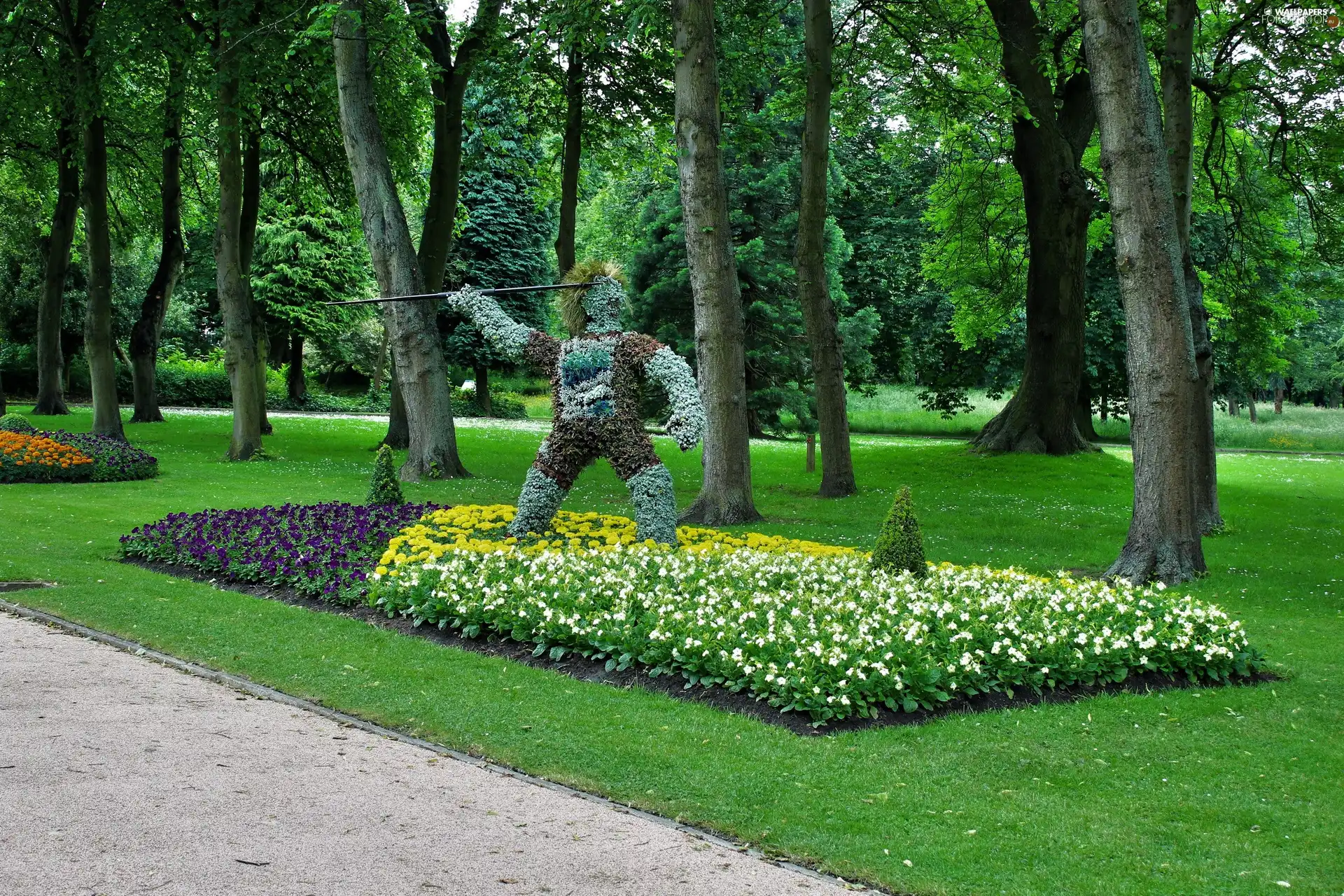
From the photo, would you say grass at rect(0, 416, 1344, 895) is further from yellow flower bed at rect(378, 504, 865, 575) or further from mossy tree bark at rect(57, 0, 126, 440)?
mossy tree bark at rect(57, 0, 126, 440)

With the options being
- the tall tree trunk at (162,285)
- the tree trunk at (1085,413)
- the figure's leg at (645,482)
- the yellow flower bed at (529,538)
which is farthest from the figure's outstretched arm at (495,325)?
the tree trunk at (1085,413)

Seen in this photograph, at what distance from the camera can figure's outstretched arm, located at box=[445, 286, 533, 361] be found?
39.9 ft

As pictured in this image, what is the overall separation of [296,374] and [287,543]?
1540 inches

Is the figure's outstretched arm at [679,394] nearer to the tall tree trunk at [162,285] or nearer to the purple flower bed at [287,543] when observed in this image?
the purple flower bed at [287,543]

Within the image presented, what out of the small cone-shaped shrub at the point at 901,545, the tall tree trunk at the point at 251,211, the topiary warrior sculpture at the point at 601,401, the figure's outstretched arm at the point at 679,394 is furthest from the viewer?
the tall tree trunk at the point at 251,211

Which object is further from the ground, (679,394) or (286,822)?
(679,394)

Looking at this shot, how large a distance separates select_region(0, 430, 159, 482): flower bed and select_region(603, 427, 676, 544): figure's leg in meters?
12.5

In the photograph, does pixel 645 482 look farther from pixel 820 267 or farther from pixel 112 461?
pixel 112 461

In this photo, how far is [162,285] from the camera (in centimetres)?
2909

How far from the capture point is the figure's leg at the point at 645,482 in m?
11.6

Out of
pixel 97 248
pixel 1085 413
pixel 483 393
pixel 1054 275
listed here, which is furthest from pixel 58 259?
pixel 1085 413

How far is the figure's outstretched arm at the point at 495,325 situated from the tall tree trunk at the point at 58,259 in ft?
58.5

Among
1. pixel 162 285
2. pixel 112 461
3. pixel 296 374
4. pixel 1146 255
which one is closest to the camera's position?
pixel 1146 255

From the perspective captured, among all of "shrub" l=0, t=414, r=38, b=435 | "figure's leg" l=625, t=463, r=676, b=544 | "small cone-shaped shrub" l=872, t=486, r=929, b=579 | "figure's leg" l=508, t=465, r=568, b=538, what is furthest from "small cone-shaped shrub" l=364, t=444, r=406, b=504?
"shrub" l=0, t=414, r=38, b=435
